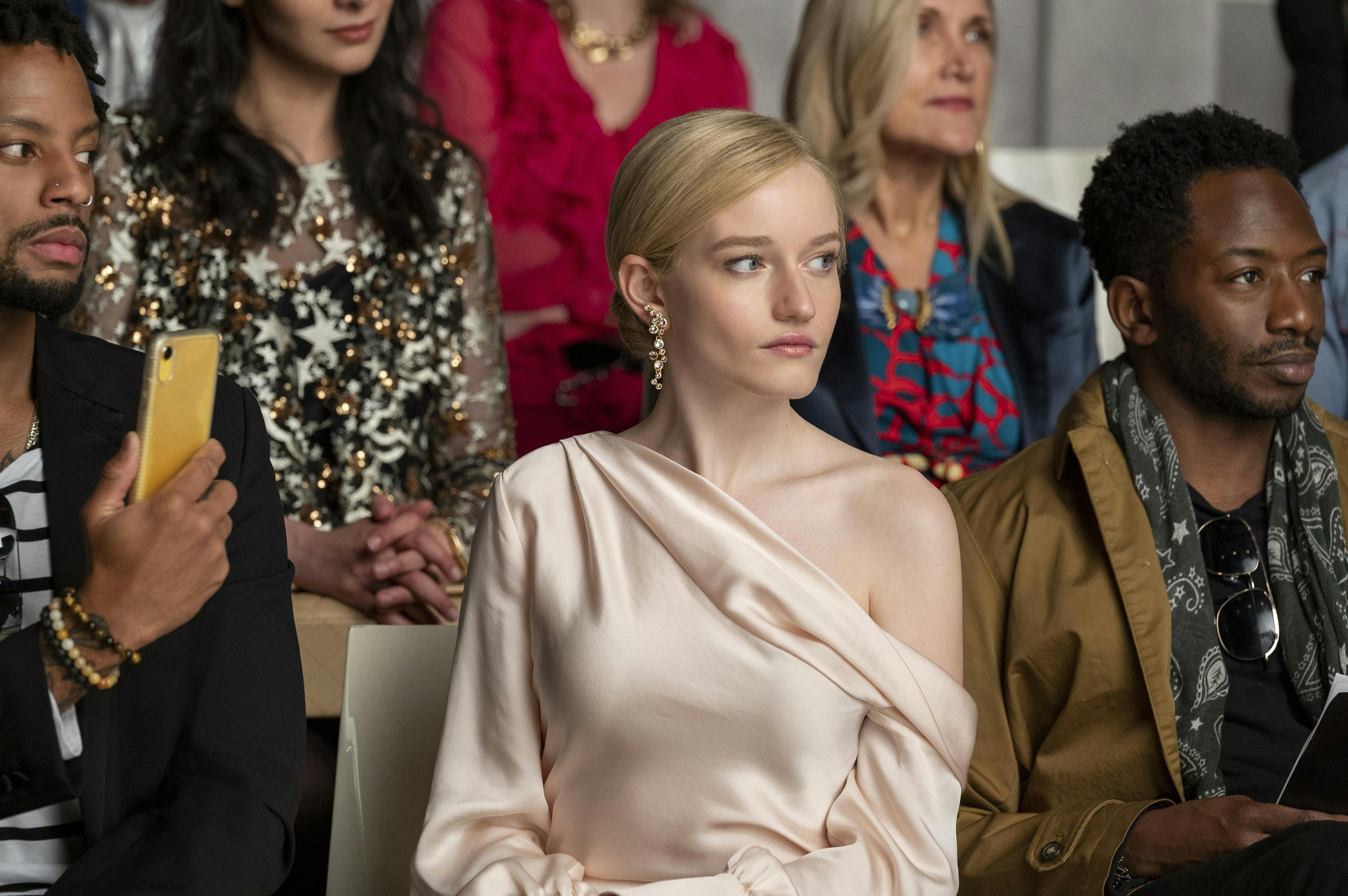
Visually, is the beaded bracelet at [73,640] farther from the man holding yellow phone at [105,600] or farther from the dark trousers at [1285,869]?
the dark trousers at [1285,869]

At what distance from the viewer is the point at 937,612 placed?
70.9 inches

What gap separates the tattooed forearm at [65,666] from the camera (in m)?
1.61

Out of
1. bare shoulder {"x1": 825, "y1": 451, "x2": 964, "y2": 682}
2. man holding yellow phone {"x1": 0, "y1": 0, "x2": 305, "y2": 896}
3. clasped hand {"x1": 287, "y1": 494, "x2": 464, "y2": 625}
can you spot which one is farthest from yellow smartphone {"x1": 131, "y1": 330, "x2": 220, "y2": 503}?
clasped hand {"x1": 287, "y1": 494, "x2": 464, "y2": 625}

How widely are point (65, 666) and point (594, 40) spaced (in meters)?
2.41

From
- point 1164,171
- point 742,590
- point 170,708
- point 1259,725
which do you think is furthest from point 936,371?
point 170,708

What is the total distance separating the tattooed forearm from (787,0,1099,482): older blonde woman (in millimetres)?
1863

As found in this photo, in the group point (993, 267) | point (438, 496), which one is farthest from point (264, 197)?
point (993, 267)

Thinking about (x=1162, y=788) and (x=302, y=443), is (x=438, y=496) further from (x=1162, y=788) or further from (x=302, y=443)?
(x=1162, y=788)

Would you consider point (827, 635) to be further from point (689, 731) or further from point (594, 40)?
point (594, 40)

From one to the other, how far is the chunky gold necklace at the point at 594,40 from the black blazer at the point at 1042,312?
875 mm

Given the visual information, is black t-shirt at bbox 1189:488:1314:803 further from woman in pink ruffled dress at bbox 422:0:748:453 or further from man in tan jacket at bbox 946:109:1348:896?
woman in pink ruffled dress at bbox 422:0:748:453

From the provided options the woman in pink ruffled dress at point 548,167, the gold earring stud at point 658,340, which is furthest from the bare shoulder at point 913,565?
the woman in pink ruffled dress at point 548,167

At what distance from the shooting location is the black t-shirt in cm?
217

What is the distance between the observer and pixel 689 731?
176 cm
